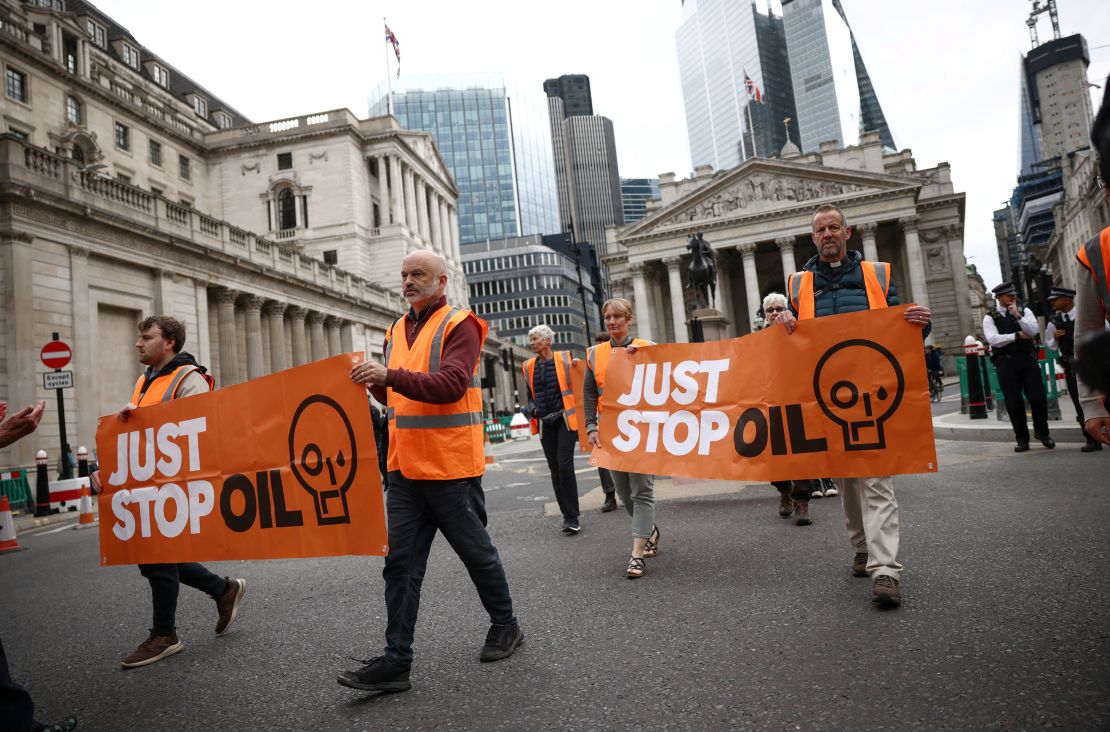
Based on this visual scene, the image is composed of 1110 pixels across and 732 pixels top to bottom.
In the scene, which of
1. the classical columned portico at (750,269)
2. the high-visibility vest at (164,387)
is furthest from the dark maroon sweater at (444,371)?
the classical columned portico at (750,269)

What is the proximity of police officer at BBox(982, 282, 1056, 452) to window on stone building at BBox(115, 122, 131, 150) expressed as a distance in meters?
43.8

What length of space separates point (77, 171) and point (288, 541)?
815 inches

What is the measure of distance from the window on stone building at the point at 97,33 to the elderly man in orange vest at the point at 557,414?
5037 cm

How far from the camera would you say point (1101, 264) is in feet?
9.05

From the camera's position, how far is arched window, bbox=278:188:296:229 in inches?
1997

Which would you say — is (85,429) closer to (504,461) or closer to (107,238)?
(107,238)

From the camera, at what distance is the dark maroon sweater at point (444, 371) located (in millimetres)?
3125

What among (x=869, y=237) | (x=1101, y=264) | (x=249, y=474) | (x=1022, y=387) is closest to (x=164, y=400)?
(x=249, y=474)

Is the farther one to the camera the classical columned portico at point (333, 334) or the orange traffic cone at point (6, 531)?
the classical columned portico at point (333, 334)

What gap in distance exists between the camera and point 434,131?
14212 cm

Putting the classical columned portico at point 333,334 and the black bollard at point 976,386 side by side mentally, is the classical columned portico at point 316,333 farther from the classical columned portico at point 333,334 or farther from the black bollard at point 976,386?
the black bollard at point 976,386

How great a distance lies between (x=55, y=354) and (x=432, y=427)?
1410 cm

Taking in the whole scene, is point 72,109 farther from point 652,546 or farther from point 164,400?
point 652,546

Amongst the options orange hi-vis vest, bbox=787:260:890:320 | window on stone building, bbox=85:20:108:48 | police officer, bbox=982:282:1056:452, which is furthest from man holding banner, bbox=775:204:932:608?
window on stone building, bbox=85:20:108:48
